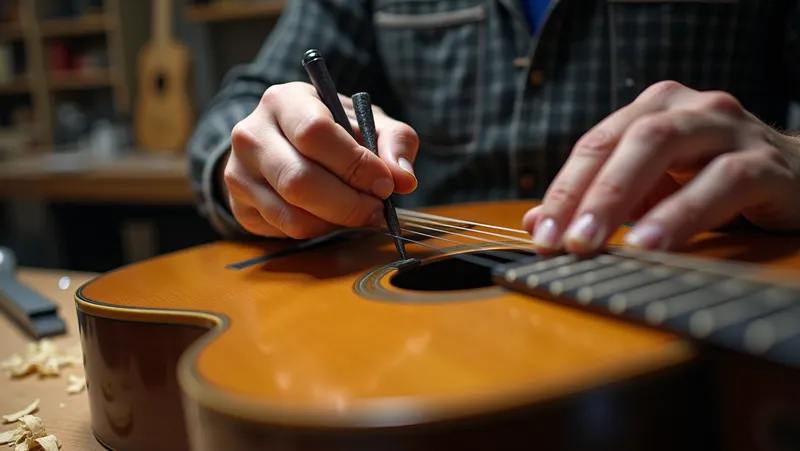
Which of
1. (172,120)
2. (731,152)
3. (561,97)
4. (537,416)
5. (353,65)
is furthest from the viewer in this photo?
(172,120)

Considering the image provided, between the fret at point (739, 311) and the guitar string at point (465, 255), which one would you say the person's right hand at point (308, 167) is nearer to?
the guitar string at point (465, 255)

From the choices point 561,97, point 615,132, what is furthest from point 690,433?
point 561,97

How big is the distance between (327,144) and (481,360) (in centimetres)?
31

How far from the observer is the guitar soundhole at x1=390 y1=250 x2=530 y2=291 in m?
0.62

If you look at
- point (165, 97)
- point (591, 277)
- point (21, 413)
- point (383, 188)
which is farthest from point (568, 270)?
point (165, 97)

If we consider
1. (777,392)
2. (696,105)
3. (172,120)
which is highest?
(696,105)

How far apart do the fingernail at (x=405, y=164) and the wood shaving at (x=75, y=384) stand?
0.37m

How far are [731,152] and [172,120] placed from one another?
2.78 metres

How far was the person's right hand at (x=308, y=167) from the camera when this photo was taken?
24.1 inches

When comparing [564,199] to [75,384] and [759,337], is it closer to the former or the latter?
[759,337]

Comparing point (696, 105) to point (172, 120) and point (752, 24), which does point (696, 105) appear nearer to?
point (752, 24)

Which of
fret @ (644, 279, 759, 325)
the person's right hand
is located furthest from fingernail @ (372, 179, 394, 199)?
fret @ (644, 279, 759, 325)

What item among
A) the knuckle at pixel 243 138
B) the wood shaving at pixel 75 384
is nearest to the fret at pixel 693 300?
the knuckle at pixel 243 138

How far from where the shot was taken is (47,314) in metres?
0.86
